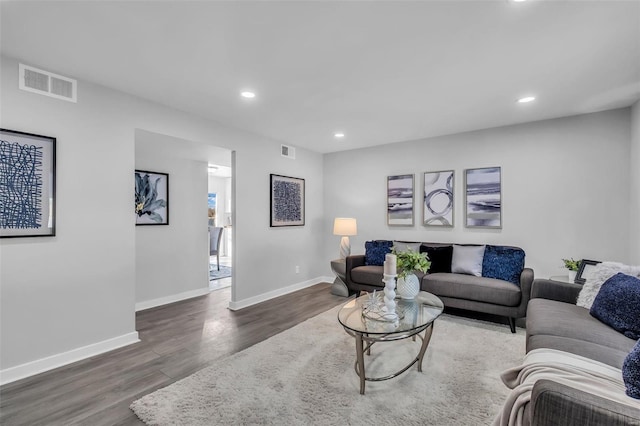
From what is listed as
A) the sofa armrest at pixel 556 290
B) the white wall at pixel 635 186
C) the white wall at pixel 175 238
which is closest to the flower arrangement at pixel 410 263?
the sofa armrest at pixel 556 290

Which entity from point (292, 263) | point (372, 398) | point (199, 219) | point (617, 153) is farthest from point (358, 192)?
point (372, 398)

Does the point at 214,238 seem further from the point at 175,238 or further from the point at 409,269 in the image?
the point at 409,269

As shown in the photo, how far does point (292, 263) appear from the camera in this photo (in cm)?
508

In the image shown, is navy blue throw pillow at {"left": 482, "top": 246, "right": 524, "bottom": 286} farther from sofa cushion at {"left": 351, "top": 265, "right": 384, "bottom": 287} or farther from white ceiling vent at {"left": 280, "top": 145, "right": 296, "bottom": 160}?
white ceiling vent at {"left": 280, "top": 145, "right": 296, "bottom": 160}

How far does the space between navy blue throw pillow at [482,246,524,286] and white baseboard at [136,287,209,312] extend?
4283 mm

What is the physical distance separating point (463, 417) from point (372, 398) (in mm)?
574

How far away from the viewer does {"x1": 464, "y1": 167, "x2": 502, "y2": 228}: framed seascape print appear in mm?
4086

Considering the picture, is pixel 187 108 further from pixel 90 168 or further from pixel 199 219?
pixel 199 219

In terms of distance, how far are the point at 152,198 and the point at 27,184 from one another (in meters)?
1.91

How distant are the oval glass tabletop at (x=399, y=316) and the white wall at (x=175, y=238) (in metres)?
2.96

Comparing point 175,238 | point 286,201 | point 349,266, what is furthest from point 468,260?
point 175,238

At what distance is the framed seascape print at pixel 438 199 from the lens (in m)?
4.46

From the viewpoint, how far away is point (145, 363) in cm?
256

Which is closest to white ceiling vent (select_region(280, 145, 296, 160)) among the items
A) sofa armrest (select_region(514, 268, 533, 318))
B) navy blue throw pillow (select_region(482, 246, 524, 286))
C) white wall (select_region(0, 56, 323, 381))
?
white wall (select_region(0, 56, 323, 381))
